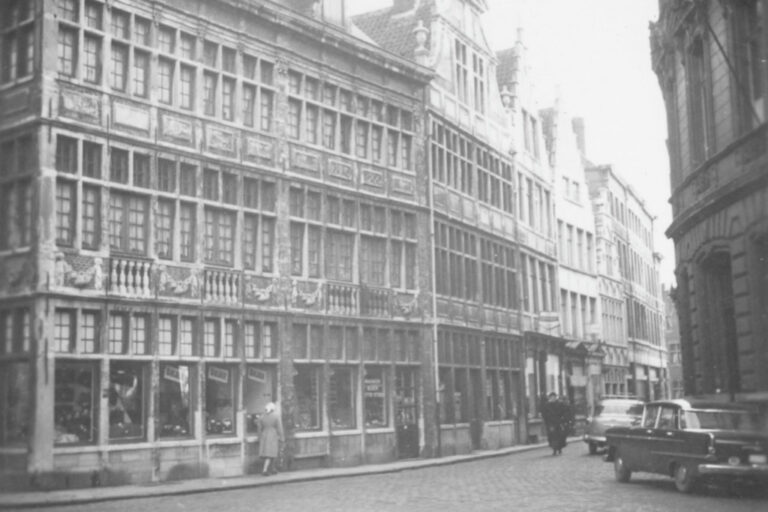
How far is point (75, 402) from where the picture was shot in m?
20.5

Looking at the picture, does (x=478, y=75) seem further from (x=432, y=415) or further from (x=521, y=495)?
(x=521, y=495)

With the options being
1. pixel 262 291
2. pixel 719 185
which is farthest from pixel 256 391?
pixel 719 185

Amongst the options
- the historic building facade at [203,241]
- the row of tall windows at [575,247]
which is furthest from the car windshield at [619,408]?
the row of tall windows at [575,247]

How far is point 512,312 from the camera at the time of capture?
129ft

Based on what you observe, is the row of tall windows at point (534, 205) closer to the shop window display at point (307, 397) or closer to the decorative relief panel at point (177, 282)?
the shop window display at point (307, 397)

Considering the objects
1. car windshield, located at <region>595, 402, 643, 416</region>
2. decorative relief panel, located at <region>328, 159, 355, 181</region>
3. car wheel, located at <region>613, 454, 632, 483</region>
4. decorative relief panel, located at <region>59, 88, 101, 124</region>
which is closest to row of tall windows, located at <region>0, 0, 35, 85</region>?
decorative relief panel, located at <region>59, 88, 101, 124</region>

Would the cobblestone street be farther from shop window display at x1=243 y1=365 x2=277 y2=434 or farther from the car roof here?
shop window display at x1=243 y1=365 x2=277 y2=434

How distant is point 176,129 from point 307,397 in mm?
7506

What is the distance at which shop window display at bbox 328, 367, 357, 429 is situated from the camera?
2738 cm

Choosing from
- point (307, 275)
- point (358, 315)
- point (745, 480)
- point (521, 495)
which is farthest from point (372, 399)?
point (745, 480)

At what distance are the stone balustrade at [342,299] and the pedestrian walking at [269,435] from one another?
4309 millimetres

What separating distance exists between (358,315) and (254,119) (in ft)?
20.0

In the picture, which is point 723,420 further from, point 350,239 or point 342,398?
point 350,239

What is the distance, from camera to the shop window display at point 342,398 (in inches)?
1078
